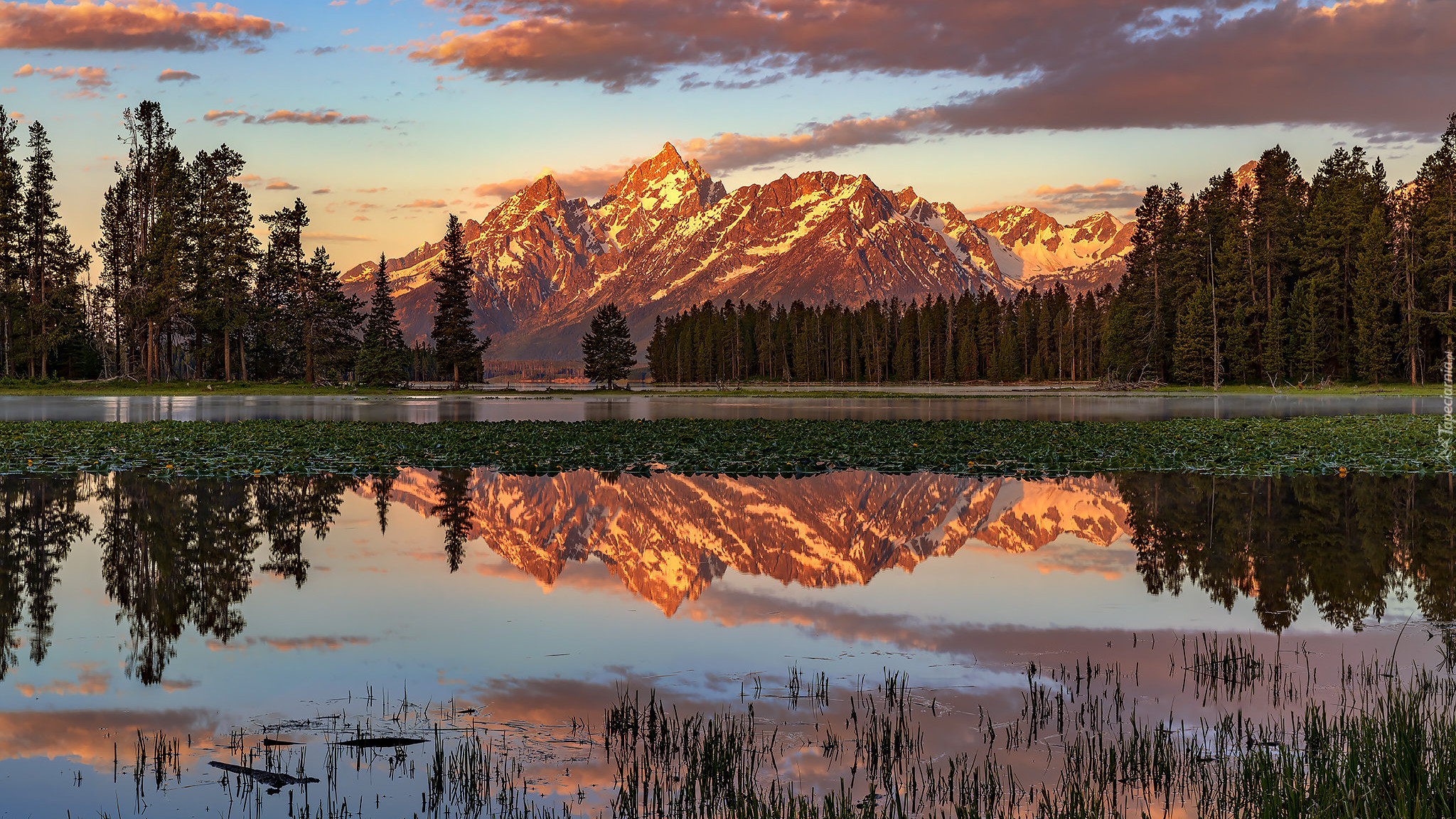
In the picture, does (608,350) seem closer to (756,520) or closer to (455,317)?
(455,317)

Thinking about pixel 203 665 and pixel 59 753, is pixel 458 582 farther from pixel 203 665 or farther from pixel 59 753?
pixel 59 753

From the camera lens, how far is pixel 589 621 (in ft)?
37.0

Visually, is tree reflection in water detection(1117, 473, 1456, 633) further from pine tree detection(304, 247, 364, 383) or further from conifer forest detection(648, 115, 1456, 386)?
pine tree detection(304, 247, 364, 383)

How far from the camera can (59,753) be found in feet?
23.4

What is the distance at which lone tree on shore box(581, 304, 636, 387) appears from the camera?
12862 cm

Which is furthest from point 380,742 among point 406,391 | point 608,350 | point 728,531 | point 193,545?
point 608,350

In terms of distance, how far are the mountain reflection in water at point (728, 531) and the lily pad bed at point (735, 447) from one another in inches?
79.3

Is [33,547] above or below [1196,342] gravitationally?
below

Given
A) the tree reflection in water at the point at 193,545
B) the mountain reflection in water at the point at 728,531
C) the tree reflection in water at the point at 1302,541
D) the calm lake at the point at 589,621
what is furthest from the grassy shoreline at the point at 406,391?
the calm lake at the point at 589,621

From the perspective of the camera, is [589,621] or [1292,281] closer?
[589,621]

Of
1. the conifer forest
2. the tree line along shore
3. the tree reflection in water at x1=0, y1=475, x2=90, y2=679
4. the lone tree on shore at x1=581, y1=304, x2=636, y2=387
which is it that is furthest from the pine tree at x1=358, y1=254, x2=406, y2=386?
the tree reflection in water at x1=0, y1=475, x2=90, y2=679

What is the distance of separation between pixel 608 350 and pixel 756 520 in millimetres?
111774

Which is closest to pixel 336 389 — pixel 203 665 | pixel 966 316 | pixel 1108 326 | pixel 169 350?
pixel 169 350

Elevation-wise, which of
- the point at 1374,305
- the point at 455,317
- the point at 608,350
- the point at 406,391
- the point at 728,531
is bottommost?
the point at 728,531
